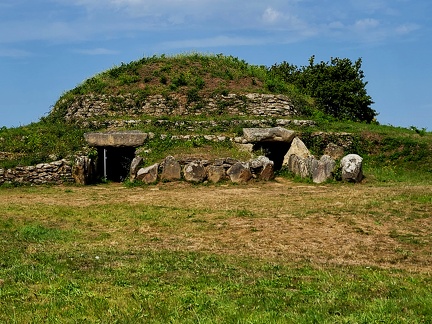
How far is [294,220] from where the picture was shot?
52.1 ft

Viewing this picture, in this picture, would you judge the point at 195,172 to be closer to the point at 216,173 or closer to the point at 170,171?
the point at 216,173

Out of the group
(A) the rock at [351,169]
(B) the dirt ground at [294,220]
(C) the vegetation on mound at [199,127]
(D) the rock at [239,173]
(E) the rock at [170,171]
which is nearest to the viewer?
(B) the dirt ground at [294,220]

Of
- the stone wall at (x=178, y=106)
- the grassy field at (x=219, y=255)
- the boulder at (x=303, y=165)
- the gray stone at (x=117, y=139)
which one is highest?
the stone wall at (x=178, y=106)

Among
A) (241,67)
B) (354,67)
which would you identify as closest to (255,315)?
(241,67)

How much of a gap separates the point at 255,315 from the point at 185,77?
88.9 feet

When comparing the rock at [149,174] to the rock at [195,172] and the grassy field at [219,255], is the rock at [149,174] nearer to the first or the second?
the rock at [195,172]

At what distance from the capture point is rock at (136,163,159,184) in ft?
81.3

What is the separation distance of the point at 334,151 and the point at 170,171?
8.97 m

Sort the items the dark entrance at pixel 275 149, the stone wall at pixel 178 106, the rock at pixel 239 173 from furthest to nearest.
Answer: the stone wall at pixel 178 106
the dark entrance at pixel 275 149
the rock at pixel 239 173

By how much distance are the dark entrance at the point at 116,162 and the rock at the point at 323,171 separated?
925cm

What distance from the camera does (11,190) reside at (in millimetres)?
24172

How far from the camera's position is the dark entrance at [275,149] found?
27922mm

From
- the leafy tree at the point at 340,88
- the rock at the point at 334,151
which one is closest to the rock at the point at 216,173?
the rock at the point at 334,151

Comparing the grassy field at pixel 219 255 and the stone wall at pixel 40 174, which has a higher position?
the stone wall at pixel 40 174
